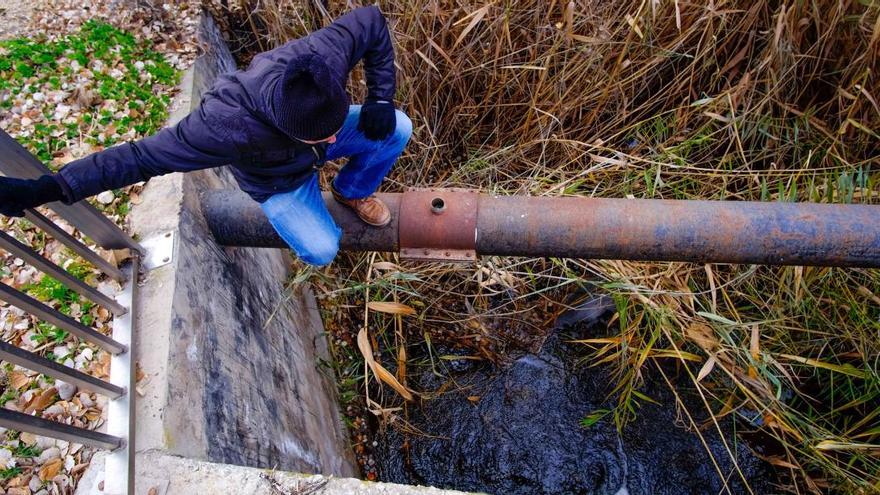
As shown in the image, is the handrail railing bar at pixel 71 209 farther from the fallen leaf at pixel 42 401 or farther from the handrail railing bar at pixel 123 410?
the fallen leaf at pixel 42 401

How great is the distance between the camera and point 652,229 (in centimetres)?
182

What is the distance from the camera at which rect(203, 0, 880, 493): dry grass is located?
8.04 feet

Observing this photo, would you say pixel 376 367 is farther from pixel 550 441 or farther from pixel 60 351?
pixel 60 351

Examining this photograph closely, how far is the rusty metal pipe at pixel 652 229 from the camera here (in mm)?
1778

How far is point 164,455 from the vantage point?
155 cm

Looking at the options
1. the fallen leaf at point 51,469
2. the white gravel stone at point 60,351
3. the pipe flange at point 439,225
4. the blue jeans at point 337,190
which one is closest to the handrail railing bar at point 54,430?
the fallen leaf at point 51,469

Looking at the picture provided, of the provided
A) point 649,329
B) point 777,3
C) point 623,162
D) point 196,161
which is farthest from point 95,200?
point 777,3

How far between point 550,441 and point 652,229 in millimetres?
1390

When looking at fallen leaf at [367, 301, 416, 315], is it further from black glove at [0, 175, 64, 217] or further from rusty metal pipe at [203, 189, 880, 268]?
black glove at [0, 175, 64, 217]

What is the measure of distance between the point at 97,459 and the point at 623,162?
2581 mm

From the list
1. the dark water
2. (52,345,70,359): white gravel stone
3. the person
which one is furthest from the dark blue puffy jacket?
the dark water

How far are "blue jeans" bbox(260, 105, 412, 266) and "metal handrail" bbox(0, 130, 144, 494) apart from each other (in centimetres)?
56

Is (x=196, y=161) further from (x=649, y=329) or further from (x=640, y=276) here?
(x=649, y=329)

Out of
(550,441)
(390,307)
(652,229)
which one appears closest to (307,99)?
(652,229)
